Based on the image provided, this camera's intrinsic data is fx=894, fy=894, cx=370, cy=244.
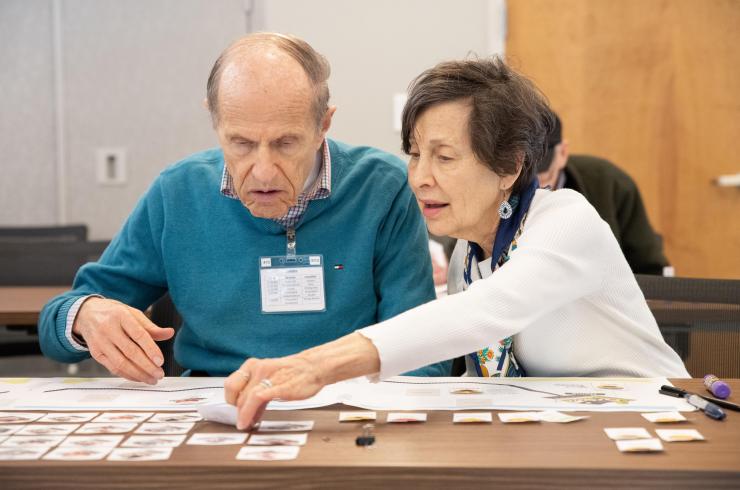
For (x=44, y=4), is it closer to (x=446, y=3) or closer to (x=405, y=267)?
(x=446, y=3)

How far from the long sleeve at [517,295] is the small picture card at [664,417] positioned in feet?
0.89

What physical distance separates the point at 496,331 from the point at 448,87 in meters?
0.59

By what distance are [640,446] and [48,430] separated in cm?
80

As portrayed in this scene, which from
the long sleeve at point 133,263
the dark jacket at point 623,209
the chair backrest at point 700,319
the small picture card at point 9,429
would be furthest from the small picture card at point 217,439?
the dark jacket at point 623,209

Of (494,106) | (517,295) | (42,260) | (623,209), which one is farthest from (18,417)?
(623,209)

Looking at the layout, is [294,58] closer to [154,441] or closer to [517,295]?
[517,295]

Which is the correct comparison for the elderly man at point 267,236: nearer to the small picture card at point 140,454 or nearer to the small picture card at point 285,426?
the small picture card at point 285,426

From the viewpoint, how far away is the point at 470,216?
6.02ft

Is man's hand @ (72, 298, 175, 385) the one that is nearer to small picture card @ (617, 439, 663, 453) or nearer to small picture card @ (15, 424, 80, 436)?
small picture card @ (15, 424, 80, 436)

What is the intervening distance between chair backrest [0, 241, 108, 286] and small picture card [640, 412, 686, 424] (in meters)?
2.57

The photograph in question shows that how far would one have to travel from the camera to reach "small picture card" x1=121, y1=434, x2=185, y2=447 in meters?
1.16

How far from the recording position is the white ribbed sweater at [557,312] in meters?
1.43

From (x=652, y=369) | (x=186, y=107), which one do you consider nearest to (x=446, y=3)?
(x=186, y=107)

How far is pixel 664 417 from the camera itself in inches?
50.7
